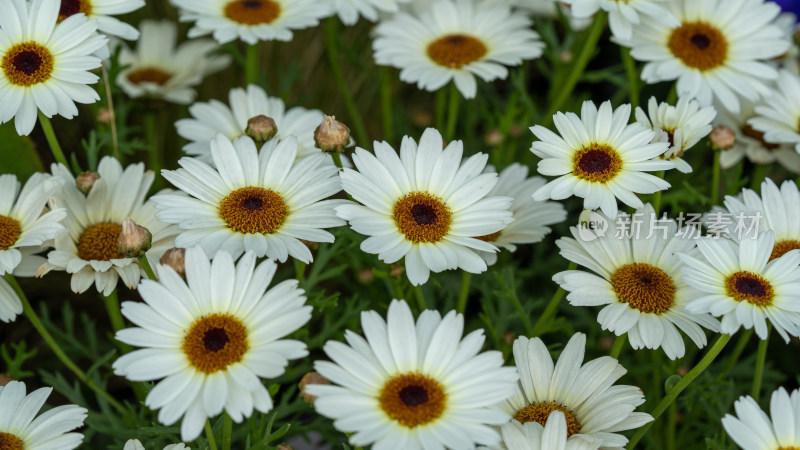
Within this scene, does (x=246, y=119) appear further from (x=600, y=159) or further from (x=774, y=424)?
(x=774, y=424)

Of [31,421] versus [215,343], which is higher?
[215,343]

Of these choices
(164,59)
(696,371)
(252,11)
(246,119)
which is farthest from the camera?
(164,59)

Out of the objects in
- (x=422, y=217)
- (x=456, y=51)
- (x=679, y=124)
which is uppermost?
(x=456, y=51)

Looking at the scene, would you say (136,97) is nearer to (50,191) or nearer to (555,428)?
(50,191)

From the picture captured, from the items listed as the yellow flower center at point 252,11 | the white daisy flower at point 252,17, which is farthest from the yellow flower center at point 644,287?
the yellow flower center at point 252,11

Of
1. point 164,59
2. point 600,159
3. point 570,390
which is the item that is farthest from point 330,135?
point 164,59

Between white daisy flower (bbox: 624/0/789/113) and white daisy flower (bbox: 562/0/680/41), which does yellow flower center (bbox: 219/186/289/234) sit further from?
white daisy flower (bbox: 624/0/789/113)

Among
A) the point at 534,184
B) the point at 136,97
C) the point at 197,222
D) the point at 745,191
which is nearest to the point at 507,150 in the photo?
the point at 534,184
